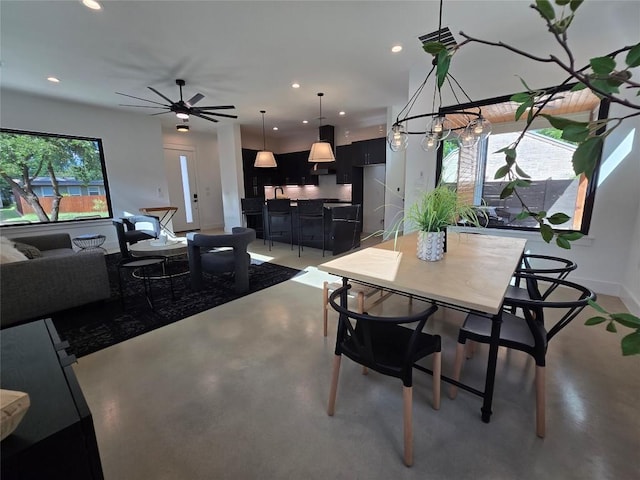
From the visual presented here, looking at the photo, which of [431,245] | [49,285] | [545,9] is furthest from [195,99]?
[545,9]

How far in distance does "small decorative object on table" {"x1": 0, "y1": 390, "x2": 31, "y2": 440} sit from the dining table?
134cm

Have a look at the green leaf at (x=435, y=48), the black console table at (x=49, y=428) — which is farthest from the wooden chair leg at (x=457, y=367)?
the black console table at (x=49, y=428)

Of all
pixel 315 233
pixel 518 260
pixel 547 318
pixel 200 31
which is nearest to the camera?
pixel 518 260

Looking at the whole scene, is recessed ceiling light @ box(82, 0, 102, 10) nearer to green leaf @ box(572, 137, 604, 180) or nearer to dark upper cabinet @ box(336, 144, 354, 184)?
green leaf @ box(572, 137, 604, 180)

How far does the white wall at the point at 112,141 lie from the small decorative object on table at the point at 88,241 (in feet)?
1.29

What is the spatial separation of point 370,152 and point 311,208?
2.44 m

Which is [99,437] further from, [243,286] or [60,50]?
[60,50]

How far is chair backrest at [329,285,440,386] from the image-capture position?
4.24ft

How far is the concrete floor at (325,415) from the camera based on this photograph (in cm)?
137

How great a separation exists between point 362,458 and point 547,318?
2510 millimetres

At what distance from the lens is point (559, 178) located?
375 cm

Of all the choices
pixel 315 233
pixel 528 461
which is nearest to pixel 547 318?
pixel 528 461

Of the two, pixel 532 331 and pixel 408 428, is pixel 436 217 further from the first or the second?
pixel 408 428

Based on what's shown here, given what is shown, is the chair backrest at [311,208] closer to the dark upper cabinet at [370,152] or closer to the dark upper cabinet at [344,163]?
the dark upper cabinet at [370,152]
